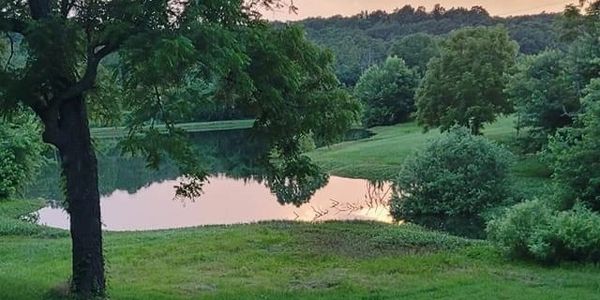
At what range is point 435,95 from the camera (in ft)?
158

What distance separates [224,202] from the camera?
118 feet

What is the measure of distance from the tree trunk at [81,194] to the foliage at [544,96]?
27856 millimetres

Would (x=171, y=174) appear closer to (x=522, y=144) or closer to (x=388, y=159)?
(x=388, y=159)

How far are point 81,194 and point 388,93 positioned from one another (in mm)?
66232

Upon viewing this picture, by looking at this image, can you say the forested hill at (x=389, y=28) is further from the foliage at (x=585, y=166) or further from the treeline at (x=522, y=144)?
the foliage at (x=585, y=166)

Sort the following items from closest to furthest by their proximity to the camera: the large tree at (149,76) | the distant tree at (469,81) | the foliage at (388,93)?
the large tree at (149,76) < the distant tree at (469,81) < the foliage at (388,93)

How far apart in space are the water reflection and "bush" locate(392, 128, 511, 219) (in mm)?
1702

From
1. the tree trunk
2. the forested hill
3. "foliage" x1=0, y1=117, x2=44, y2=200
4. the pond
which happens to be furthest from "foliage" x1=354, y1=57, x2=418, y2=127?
the tree trunk

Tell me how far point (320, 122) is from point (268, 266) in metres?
3.96

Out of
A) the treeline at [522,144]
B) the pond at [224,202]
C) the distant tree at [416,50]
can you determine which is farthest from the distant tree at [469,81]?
the distant tree at [416,50]

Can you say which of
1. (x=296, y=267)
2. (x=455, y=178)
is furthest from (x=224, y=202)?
(x=296, y=267)

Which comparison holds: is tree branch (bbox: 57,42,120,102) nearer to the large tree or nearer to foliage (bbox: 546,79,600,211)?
the large tree

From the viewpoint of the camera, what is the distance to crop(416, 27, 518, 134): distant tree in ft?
147

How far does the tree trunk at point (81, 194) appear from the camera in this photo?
433 inches
